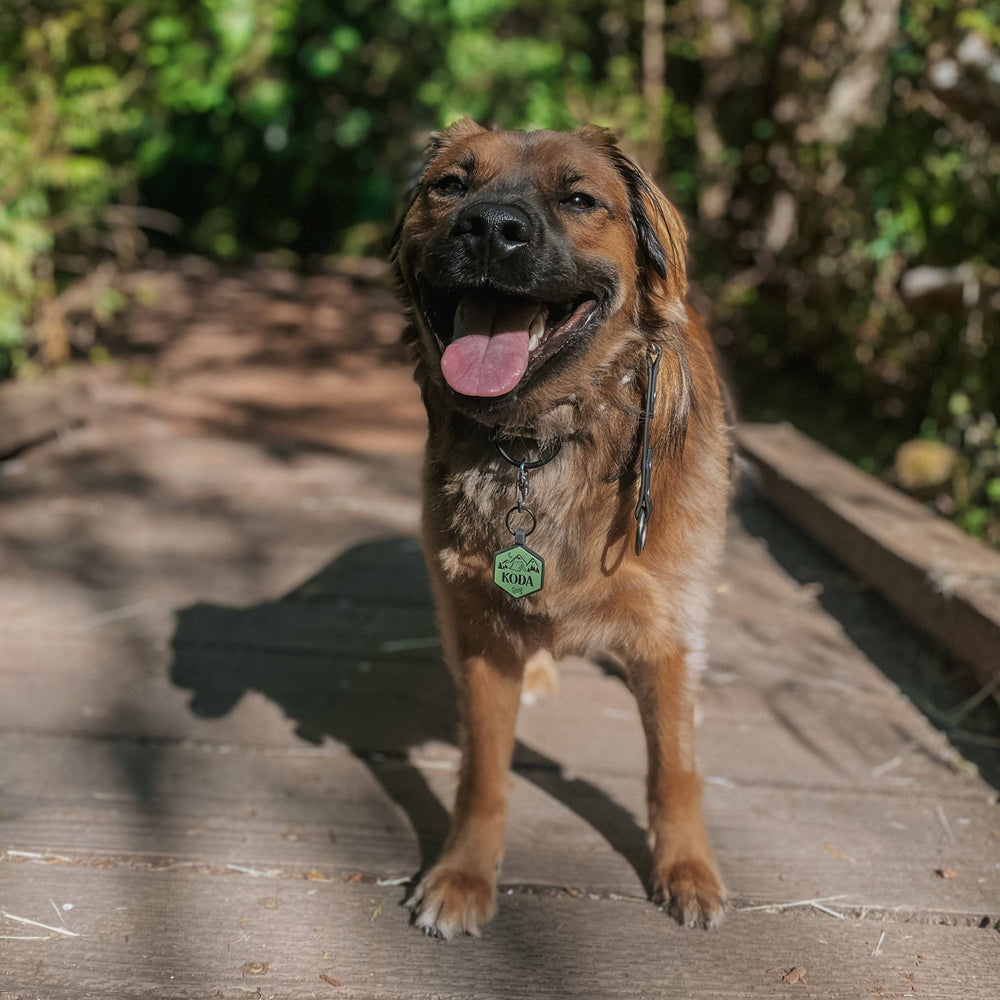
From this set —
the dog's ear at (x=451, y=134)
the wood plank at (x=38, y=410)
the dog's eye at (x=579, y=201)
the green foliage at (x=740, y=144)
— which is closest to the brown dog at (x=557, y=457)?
the dog's eye at (x=579, y=201)

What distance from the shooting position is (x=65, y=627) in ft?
10.8

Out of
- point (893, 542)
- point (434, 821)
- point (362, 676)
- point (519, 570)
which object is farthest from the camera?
point (893, 542)

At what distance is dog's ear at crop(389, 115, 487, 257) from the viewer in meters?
2.34

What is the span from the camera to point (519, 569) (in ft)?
6.70

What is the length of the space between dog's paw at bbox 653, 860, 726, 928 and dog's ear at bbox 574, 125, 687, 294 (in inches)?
47.7

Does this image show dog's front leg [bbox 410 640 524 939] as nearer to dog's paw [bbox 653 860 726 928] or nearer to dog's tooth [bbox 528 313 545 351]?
dog's paw [bbox 653 860 726 928]

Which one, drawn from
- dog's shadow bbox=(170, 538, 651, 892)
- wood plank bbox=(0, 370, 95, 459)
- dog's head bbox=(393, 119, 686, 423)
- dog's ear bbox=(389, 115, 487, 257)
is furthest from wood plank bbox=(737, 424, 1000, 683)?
wood plank bbox=(0, 370, 95, 459)

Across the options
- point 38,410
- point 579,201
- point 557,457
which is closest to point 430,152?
point 579,201

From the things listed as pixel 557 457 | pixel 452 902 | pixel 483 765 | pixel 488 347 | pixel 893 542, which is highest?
pixel 488 347

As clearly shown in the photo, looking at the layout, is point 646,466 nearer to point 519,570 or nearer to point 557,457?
point 557,457

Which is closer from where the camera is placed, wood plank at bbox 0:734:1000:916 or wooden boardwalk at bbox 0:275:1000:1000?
wooden boardwalk at bbox 0:275:1000:1000

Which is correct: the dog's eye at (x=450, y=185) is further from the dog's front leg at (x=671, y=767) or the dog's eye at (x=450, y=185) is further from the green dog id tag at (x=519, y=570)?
the dog's front leg at (x=671, y=767)

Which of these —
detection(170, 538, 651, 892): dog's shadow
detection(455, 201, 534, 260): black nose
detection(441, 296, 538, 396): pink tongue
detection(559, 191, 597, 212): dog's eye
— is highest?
detection(559, 191, 597, 212): dog's eye

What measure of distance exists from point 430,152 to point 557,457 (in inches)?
32.8
